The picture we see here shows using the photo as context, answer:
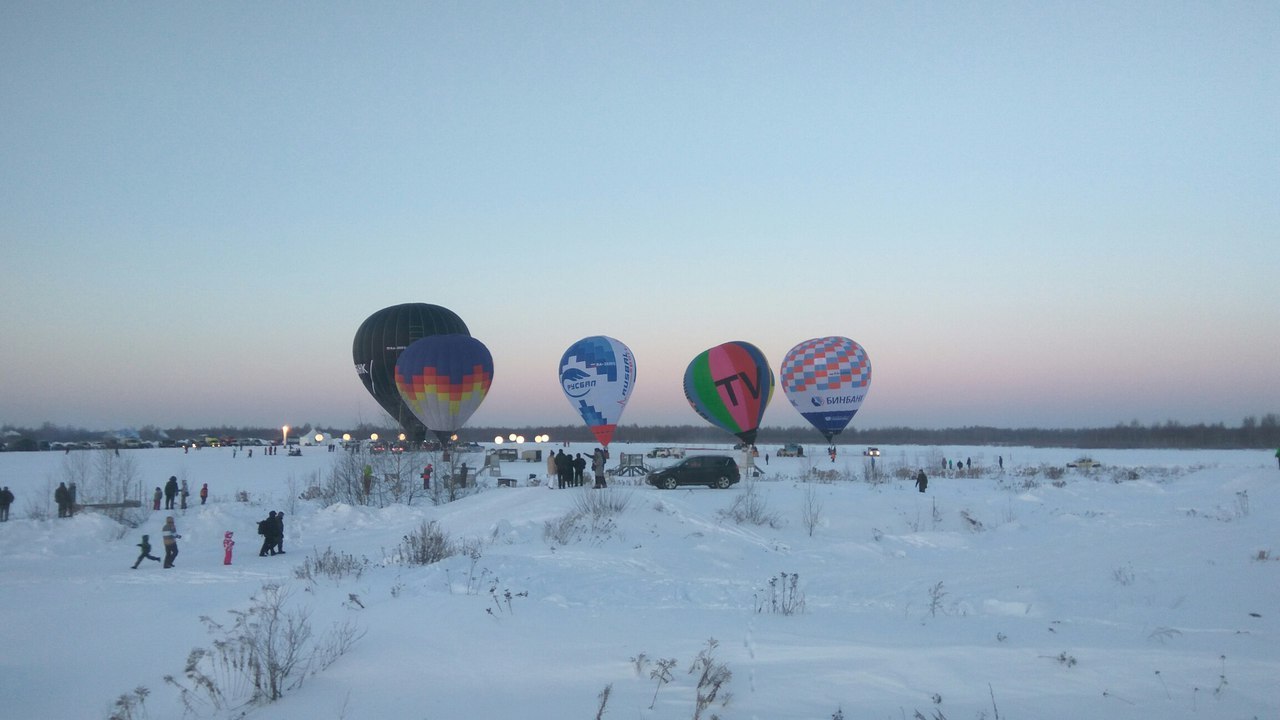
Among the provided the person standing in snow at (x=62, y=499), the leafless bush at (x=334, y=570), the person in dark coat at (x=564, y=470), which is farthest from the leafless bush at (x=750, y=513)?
the person standing in snow at (x=62, y=499)

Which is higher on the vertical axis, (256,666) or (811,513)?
(256,666)

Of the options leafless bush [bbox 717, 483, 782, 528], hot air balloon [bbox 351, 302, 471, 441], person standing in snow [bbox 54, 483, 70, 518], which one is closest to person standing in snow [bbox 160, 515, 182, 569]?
person standing in snow [bbox 54, 483, 70, 518]

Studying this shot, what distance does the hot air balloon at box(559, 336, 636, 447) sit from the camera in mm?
35094

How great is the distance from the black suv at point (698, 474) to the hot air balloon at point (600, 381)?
5.52 metres

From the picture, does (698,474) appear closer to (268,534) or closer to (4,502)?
(268,534)

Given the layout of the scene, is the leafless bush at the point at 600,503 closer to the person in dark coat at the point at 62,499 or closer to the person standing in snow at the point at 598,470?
the person standing in snow at the point at 598,470

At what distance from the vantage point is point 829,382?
3859 cm

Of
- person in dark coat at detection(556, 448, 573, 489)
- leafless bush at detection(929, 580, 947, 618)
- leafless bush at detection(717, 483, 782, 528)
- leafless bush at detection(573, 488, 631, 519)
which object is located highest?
person in dark coat at detection(556, 448, 573, 489)

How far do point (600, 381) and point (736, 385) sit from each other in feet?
19.4

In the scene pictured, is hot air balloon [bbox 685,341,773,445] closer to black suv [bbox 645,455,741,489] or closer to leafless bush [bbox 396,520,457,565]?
black suv [bbox 645,455,741,489]

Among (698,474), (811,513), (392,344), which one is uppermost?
(392,344)

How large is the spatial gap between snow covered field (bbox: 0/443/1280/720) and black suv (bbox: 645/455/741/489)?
5372mm

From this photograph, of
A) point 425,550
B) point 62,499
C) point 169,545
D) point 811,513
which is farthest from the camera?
point 62,499

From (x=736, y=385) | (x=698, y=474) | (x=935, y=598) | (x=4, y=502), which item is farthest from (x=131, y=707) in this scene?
(x=736, y=385)
